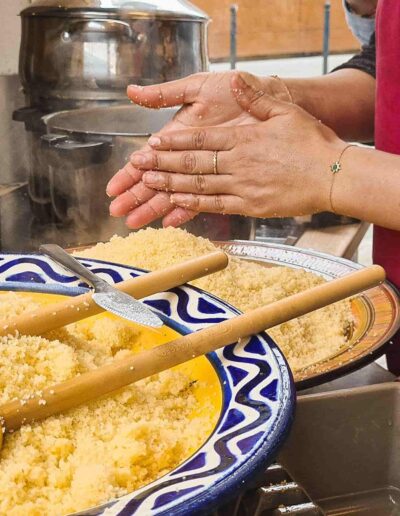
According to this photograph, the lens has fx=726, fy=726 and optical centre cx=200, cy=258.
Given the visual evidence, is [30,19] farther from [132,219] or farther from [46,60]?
[132,219]

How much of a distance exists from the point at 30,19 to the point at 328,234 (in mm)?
792

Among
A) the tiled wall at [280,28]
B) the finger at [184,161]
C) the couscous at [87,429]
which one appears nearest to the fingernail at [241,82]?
the finger at [184,161]

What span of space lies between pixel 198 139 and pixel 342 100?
0.40 metres

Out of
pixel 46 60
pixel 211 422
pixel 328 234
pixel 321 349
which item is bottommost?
pixel 328 234

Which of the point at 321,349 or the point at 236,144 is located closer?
the point at 321,349

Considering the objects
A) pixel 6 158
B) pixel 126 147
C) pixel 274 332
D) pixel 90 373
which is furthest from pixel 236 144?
pixel 6 158

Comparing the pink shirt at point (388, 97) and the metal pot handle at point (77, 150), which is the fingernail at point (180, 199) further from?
the pink shirt at point (388, 97)

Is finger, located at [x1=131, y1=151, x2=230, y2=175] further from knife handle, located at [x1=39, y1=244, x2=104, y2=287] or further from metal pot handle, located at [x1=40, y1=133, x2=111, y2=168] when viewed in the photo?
knife handle, located at [x1=39, y1=244, x2=104, y2=287]

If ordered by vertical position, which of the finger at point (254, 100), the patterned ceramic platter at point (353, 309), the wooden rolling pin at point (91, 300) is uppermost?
the finger at point (254, 100)

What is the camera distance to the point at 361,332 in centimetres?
83

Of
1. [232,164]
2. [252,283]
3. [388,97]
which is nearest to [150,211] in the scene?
[232,164]

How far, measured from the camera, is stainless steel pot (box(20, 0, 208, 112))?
1408mm

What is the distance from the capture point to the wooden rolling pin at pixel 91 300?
48 centimetres

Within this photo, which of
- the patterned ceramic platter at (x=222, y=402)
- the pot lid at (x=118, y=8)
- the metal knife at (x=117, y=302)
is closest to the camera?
the patterned ceramic platter at (x=222, y=402)
